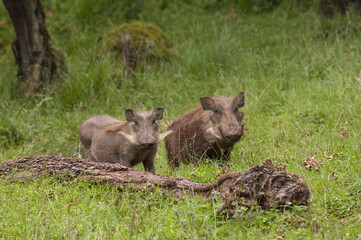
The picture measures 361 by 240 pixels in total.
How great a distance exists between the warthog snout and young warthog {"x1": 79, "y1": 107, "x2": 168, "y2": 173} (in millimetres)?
665

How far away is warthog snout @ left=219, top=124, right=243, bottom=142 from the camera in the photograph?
18.1 ft

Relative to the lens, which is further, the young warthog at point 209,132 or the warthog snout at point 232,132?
the young warthog at point 209,132

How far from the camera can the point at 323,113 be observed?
687cm

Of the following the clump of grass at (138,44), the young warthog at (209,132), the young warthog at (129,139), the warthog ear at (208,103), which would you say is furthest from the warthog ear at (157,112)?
the clump of grass at (138,44)

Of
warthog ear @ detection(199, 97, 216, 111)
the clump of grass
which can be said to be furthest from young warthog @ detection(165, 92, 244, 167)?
the clump of grass

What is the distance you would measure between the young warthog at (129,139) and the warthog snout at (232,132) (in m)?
0.67

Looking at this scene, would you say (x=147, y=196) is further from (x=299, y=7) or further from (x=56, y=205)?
(x=299, y=7)

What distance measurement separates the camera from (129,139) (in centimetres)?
559

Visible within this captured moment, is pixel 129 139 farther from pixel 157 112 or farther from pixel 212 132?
pixel 212 132

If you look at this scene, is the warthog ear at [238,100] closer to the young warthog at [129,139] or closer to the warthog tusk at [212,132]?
the warthog tusk at [212,132]

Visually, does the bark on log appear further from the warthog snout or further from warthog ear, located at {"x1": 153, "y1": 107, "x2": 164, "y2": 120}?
the warthog snout

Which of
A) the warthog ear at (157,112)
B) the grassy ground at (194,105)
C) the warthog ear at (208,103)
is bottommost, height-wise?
the grassy ground at (194,105)

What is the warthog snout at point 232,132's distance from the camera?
553cm

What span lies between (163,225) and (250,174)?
0.72 meters
